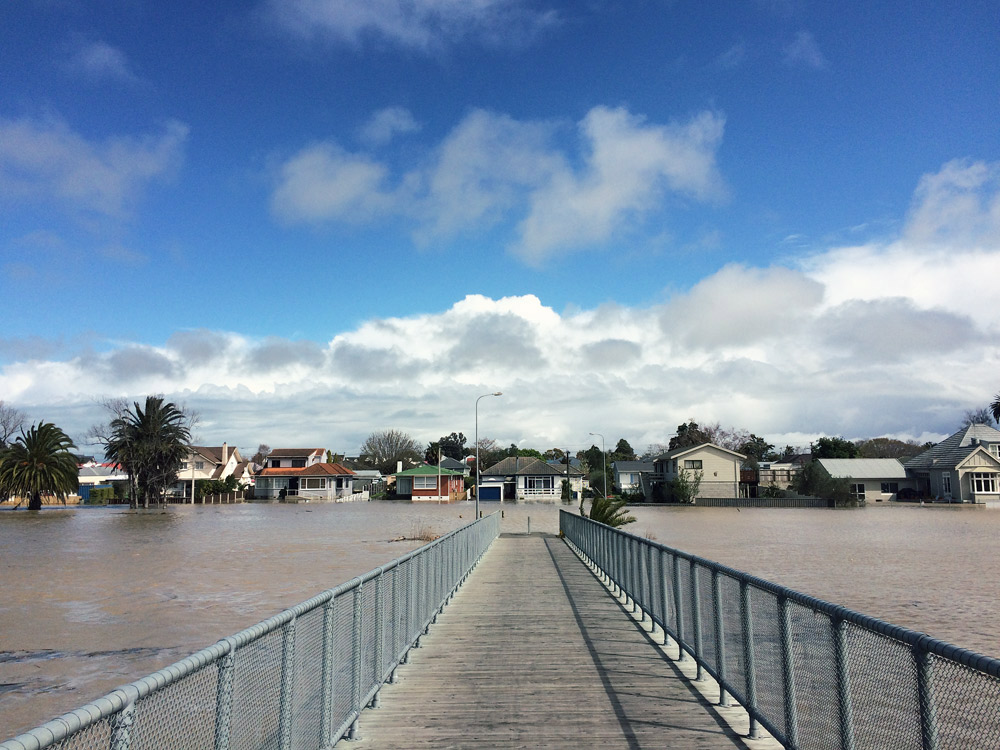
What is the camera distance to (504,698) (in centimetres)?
721

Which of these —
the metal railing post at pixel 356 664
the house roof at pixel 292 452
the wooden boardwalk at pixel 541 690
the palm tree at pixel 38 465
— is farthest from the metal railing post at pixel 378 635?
the house roof at pixel 292 452

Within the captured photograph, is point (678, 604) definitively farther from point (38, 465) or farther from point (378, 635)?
point (38, 465)

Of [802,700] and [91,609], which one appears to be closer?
[802,700]

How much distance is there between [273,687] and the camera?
452cm

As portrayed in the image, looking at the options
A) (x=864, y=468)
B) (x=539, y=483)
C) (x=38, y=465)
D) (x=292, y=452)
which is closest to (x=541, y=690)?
(x=38, y=465)

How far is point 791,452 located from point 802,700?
17203cm

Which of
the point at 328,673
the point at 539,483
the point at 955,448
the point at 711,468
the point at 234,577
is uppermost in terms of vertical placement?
the point at 955,448

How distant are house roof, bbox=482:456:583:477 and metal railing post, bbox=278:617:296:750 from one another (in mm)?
91490

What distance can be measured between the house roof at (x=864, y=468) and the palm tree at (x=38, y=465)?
84.1 meters

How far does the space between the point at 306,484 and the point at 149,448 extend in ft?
69.6

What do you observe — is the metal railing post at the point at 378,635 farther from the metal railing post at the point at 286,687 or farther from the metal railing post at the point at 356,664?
the metal railing post at the point at 286,687

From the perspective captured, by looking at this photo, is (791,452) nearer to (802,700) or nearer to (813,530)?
(813,530)

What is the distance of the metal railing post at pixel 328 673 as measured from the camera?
5.27m

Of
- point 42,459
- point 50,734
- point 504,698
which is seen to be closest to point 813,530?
point 504,698
